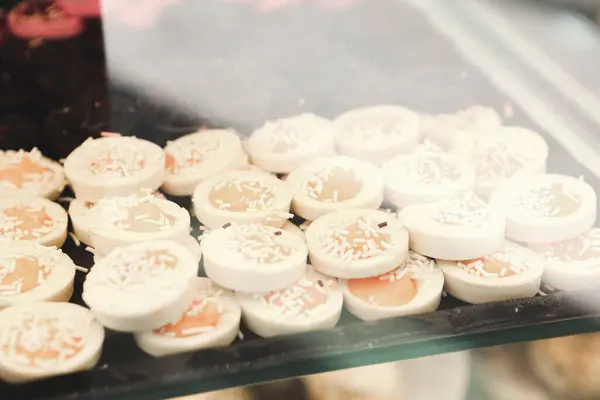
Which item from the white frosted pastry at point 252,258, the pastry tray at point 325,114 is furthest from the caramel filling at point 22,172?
the white frosted pastry at point 252,258

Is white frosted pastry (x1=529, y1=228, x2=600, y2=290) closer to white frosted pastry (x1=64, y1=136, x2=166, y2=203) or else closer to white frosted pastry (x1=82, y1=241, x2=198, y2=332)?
white frosted pastry (x1=82, y1=241, x2=198, y2=332)

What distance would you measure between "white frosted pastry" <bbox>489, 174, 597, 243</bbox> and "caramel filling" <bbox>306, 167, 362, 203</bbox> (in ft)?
0.83

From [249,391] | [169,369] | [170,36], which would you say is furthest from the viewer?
[170,36]

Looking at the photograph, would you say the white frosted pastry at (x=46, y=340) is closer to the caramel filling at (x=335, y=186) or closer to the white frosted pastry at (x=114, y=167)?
the white frosted pastry at (x=114, y=167)

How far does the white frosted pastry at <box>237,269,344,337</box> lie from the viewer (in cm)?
112

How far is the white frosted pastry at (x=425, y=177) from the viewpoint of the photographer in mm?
1405

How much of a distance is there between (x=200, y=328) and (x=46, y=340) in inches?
8.3

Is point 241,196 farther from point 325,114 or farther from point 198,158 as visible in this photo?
point 325,114

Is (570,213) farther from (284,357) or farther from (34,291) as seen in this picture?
(34,291)

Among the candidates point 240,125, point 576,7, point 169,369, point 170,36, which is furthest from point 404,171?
point 170,36

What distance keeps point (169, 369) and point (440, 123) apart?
36.1 inches

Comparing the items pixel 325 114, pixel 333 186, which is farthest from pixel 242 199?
pixel 325 114

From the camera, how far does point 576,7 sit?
1.60 m

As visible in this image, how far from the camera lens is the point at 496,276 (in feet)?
4.09
